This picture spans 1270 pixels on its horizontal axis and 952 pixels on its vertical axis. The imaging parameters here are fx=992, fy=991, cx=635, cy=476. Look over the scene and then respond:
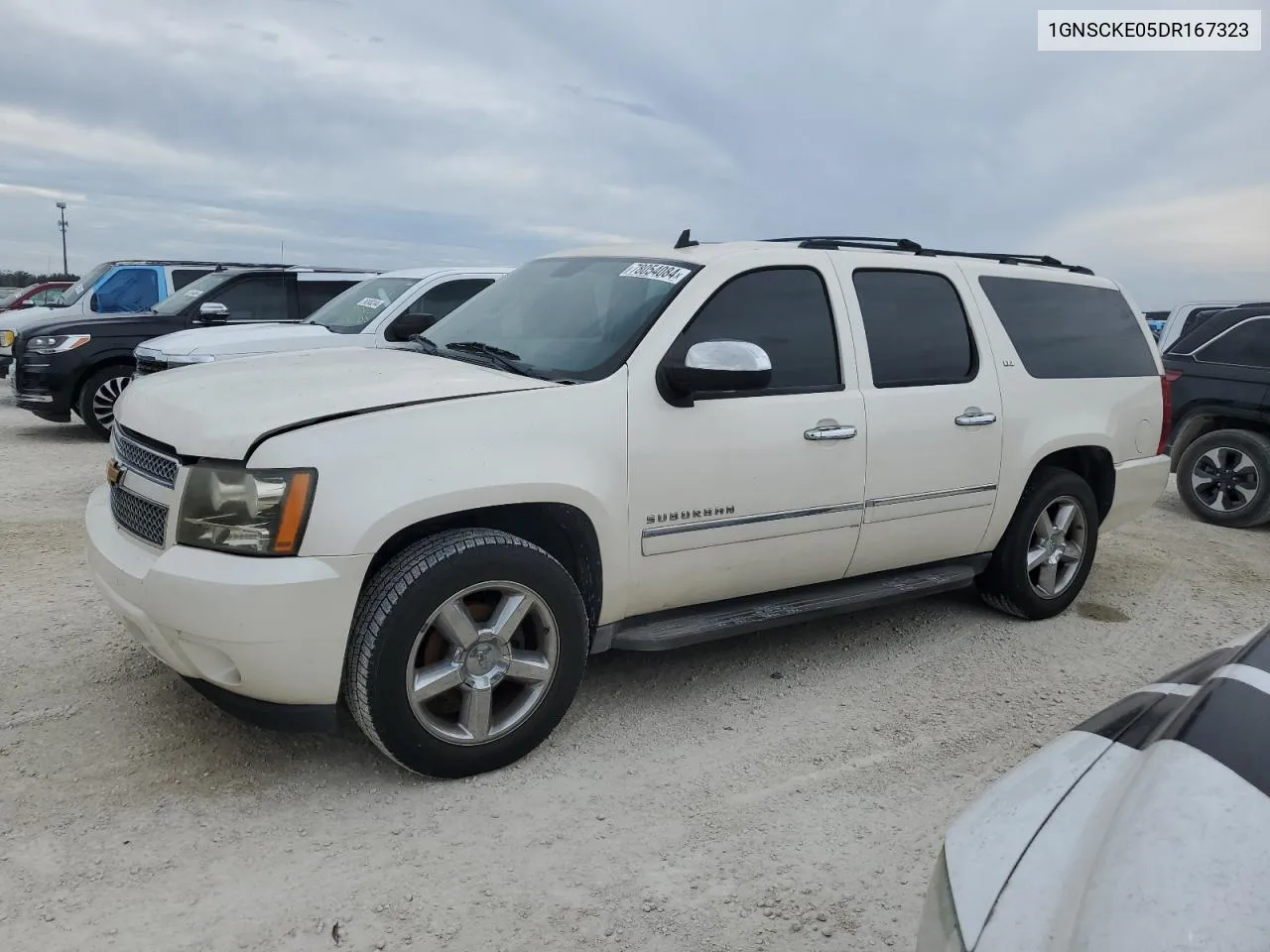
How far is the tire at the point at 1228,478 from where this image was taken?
7.83m

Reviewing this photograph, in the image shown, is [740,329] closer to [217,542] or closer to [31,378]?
[217,542]

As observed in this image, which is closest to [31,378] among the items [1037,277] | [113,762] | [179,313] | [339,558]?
[179,313]

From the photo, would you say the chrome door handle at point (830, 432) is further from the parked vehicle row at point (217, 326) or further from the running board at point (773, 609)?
the parked vehicle row at point (217, 326)

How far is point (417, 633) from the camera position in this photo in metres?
3.08

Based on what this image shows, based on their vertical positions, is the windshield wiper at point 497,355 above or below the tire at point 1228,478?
above

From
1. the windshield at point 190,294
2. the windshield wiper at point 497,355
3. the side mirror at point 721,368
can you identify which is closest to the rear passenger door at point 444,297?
the windshield at point 190,294

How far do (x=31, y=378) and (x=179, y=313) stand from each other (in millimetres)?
1536

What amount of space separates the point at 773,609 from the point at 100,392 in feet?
28.3

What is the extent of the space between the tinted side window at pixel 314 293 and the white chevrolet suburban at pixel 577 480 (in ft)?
23.7

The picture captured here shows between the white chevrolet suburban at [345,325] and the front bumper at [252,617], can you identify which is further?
the white chevrolet suburban at [345,325]

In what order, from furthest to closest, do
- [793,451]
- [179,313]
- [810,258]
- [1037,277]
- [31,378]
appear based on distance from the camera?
[179,313], [31,378], [1037,277], [810,258], [793,451]

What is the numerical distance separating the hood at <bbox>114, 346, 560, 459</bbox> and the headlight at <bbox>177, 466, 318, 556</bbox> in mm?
89

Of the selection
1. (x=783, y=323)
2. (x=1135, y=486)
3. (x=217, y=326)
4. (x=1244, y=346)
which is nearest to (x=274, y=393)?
(x=783, y=323)

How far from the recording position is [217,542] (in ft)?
9.75
